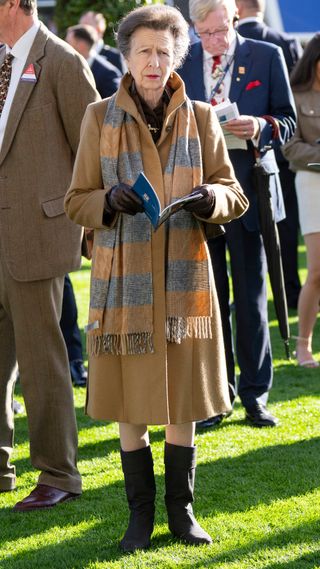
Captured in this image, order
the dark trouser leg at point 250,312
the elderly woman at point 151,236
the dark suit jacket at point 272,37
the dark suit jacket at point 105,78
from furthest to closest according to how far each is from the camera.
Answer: the dark suit jacket at point 105,78 → the dark suit jacket at point 272,37 → the dark trouser leg at point 250,312 → the elderly woman at point 151,236

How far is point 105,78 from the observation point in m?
9.55

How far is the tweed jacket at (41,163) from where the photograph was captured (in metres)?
5.06

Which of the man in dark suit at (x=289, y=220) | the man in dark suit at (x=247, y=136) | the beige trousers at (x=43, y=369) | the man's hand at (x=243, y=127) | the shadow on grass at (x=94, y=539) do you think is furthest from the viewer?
the man in dark suit at (x=289, y=220)

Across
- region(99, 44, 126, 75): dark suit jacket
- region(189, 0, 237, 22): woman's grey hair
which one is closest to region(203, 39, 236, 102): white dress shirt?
region(189, 0, 237, 22): woman's grey hair

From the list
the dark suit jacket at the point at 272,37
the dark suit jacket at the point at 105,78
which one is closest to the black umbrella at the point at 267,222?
the dark suit jacket at the point at 272,37

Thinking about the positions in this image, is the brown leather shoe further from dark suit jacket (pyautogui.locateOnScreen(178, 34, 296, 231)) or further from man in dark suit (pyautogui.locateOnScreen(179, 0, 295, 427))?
dark suit jacket (pyautogui.locateOnScreen(178, 34, 296, 231))

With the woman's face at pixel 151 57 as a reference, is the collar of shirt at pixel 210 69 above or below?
above

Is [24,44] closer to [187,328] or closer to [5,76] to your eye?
[5,76]

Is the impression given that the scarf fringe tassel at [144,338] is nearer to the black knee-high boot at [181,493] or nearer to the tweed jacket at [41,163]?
the black knee-high boot at [181,493]

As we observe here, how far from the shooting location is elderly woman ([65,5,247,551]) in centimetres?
430

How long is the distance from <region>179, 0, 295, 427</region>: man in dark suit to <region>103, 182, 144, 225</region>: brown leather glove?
1.94 m

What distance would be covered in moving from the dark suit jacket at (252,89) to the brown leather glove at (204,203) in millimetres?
2068

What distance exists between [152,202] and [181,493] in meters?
1.23

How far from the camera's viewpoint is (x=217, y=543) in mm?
4602
